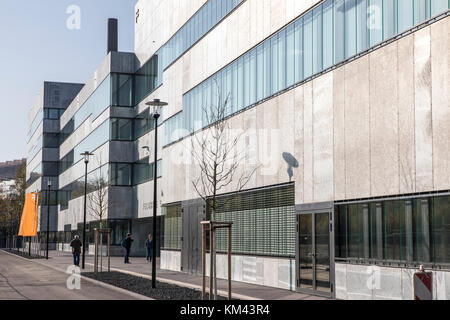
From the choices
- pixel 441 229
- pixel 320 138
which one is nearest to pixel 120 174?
pixel 320 138

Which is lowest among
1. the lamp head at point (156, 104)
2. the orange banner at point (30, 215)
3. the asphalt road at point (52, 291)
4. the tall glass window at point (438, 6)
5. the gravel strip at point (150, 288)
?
the asphalt road at point (52, 291)

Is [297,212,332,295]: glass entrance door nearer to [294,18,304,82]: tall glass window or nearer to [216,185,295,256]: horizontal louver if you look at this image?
[216,185,295,256]: horizontal louver

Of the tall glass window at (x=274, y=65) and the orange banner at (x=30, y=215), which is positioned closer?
the tall glass window at (x=274, y=65)

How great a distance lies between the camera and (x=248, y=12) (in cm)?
2572

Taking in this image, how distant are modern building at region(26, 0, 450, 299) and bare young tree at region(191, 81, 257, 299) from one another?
0.26 metres

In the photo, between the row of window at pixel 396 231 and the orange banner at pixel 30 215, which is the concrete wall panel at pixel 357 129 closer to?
the row of window at pixel 396 231

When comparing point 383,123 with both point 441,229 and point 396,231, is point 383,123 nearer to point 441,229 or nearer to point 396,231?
point 396,231

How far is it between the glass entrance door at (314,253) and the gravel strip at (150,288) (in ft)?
9.65

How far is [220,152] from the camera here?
26109 mm

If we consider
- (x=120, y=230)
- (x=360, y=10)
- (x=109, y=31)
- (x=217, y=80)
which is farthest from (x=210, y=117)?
(x=109, y=31)

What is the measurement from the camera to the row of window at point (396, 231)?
1480 centimetres

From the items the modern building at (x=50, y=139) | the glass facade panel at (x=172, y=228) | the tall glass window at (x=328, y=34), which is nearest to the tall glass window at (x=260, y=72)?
the tall glass window at (x=328, y=34)

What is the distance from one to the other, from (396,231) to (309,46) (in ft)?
23.6
